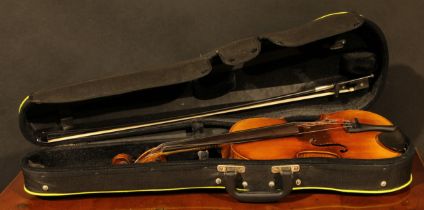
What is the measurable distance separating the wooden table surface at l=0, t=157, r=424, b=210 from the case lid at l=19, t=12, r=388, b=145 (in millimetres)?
194

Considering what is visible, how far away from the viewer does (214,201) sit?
1.06m

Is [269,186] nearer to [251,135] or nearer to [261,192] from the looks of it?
[261,192]

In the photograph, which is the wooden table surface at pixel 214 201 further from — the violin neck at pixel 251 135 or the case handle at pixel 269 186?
the violin neck at pixel 251 135

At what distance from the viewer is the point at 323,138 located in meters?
1.08

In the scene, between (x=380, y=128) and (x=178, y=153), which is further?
(x=178, y=153)

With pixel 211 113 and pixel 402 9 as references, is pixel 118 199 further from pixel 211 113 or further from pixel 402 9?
pixel 402 9

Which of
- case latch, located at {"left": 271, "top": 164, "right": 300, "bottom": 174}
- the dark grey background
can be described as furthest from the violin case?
the dark grey background

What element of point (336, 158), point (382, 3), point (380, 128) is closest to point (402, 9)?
point (382, 3)

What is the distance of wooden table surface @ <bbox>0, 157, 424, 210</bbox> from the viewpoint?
3.33 ft

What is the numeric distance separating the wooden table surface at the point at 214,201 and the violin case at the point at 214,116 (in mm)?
30

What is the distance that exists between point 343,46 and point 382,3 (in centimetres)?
25

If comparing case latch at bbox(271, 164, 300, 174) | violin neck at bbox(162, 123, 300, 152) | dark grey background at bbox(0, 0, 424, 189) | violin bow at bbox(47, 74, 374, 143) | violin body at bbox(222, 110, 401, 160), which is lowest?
case latch at bbox(271, 164, 300, 174)

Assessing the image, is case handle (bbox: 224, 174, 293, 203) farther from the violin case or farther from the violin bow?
the violin bow

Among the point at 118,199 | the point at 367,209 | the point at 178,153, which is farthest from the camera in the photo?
the point at 178,153
